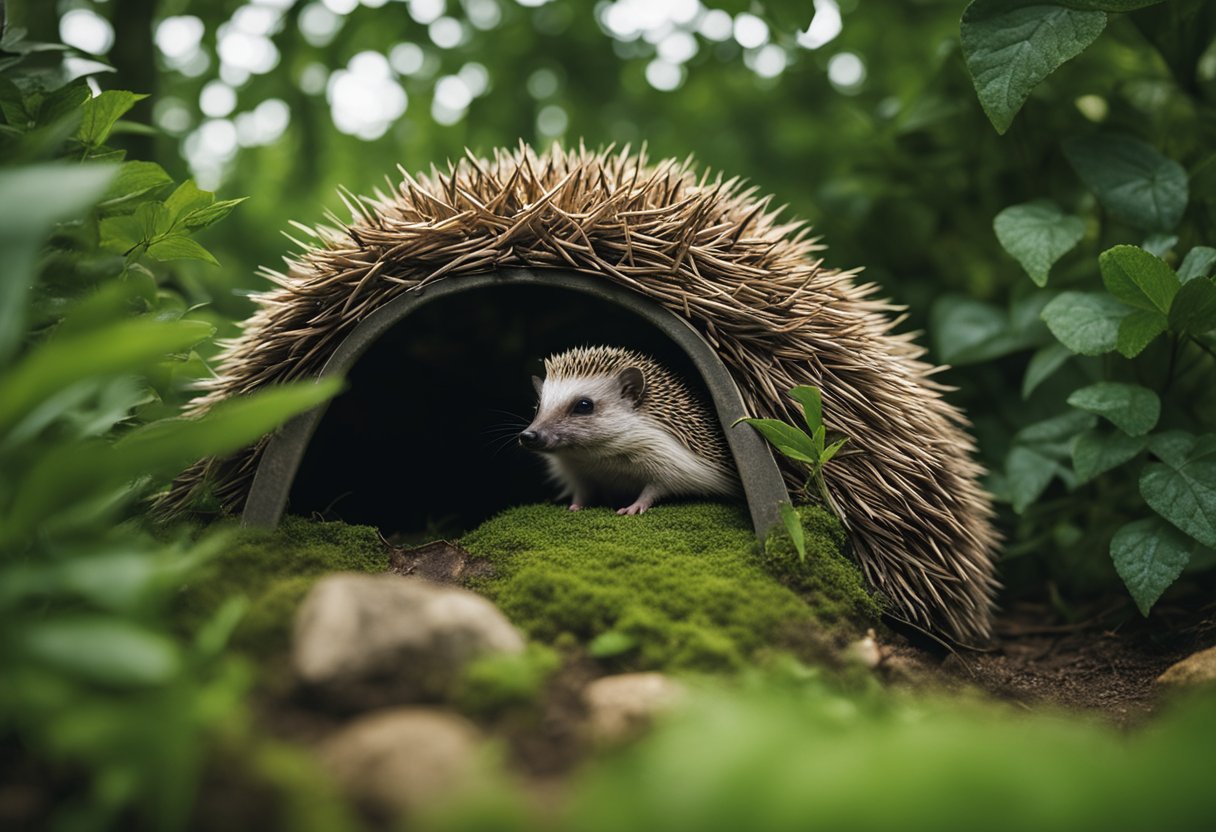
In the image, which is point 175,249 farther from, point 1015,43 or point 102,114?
point 1015,43

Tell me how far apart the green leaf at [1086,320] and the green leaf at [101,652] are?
3009 mm

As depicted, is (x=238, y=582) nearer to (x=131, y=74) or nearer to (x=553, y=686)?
(x=553, y=686)

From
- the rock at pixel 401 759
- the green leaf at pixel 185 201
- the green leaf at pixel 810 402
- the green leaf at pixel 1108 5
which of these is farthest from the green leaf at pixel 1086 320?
the green leaf at pixel 185 201

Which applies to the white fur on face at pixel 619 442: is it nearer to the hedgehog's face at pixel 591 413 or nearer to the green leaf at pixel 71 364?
the hedgehog's face at pixel 591 413

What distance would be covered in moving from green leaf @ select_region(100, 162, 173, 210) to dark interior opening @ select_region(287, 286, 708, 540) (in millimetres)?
1140

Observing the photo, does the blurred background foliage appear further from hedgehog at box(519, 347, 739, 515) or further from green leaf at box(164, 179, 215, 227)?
hedgehog at box(519, 347, 739, 515)

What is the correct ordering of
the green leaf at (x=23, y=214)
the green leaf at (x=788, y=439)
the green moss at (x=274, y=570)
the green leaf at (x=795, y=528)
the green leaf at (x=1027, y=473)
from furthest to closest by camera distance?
the green leaf at (x=1027, y=473) < the green leaf at (x=788, y=439) < the green leaf at (x=795, y=528) < the green moss at (x=274, y=570) < the green leaf at (x=23, y=214)

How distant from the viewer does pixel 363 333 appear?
306cm

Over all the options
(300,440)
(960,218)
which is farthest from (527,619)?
(960,218)

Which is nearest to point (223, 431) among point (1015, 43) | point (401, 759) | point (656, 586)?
point (401, 759)

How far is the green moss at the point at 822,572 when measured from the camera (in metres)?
2.84

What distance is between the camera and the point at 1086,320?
327 centimetres

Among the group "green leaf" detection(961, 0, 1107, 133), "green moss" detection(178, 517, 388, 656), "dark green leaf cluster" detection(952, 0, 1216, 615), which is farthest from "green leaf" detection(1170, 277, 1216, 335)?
"green moss" detection(178, 517, 388, 656)

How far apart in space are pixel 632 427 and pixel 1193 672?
2110 millimetres
